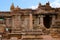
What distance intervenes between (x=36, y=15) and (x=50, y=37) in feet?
117

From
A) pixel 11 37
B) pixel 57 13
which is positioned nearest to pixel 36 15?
pixel 57 13

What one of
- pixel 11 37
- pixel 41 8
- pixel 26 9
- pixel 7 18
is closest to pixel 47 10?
pixel 41 8

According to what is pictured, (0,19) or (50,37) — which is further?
(0,19)

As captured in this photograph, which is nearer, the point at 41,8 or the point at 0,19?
the point at 41,8

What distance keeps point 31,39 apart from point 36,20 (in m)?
35.7

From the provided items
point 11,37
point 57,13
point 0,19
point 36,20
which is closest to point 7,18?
point 0,19

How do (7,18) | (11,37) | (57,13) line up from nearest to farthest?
(11,37)
(57,13)
(7,18)

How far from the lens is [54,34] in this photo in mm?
11203

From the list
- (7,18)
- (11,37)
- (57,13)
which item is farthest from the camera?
(7,18)

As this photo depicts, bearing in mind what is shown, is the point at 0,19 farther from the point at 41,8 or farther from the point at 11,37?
the point at 11,37

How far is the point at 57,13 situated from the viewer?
1797 inches

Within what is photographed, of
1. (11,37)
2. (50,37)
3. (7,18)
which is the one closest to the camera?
(50,37)

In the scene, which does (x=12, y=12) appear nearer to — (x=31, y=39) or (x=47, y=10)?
(x=47, y=10)

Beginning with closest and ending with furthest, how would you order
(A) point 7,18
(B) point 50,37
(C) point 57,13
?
(B) point 50,37 → (C) point 57,13 → (A) point 7,18
